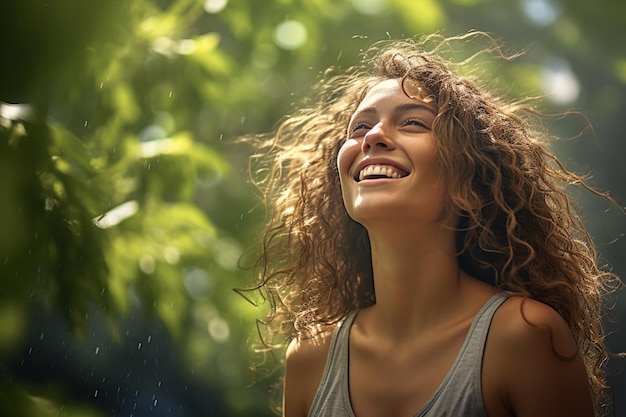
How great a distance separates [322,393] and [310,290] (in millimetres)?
228

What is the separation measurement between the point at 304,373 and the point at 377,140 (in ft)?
1.18

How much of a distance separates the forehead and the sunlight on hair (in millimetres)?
871

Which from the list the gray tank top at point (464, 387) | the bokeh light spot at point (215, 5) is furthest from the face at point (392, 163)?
the bokeh light spot at point (215, 5)

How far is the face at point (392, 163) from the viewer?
4.04ft

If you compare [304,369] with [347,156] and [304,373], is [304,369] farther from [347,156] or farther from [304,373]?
[347,156]

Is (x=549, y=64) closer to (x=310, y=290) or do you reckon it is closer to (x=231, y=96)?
(x=231, y=96)

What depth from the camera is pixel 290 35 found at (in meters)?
2.28

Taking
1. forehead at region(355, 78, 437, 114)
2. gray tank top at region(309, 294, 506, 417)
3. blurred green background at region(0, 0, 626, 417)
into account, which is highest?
forehead at region(355, 78, 437, 114)

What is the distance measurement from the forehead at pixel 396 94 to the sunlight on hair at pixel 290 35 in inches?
34.3

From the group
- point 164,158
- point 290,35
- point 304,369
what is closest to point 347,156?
point 304,369

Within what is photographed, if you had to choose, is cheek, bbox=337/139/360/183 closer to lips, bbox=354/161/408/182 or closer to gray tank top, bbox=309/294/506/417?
lips, bbox=354/161/408/182

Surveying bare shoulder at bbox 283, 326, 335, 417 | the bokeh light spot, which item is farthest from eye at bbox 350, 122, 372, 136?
the bokeh light spot

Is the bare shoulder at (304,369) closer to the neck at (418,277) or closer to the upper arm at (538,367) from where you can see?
the neck at (418,277)

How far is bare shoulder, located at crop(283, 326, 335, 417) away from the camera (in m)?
1.35
